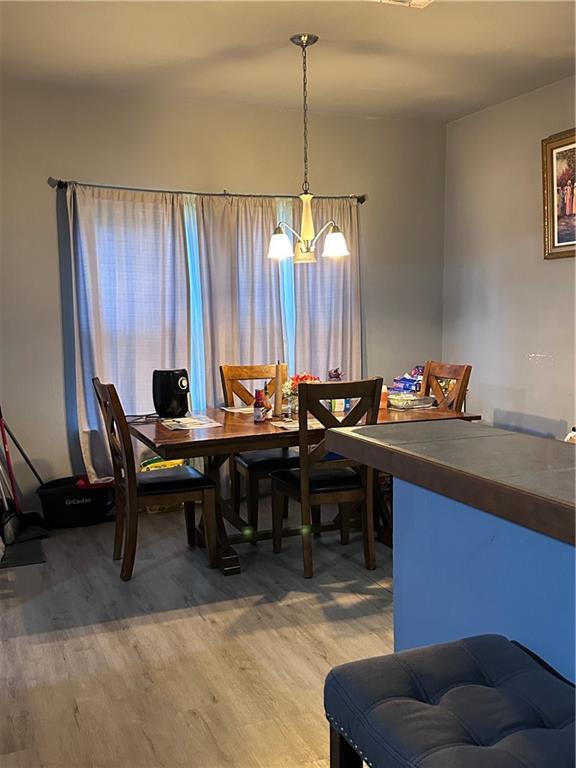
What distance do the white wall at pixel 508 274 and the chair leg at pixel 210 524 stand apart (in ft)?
7.72

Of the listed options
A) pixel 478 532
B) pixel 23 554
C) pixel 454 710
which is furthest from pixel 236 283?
pixel 454 710

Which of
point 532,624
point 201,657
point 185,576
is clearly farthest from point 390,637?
point 532,624

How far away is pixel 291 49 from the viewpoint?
3719 millimetres

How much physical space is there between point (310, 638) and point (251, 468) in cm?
122

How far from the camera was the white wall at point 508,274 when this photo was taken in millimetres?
4473

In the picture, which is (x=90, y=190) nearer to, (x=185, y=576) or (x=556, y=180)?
(x=185, y=576)

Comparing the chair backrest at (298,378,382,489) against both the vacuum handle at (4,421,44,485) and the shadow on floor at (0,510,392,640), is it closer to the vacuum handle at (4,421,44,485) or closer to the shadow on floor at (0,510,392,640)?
the shadow on floor at (0,510,392,640)

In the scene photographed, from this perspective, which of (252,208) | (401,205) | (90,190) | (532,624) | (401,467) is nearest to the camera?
(532,624)

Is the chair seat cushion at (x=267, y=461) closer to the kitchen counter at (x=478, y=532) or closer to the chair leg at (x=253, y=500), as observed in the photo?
the chair leg at (x=253, y=500)

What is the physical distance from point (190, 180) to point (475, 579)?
3786 mm

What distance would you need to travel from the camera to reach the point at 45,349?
173 inches

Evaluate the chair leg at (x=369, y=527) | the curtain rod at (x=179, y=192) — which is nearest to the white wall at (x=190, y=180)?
the curtain rod at (x=179, y=192)

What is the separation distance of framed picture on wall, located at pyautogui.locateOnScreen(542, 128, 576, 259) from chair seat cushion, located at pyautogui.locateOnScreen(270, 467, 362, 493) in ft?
6.77

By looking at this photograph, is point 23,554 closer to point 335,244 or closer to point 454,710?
point 335,244
